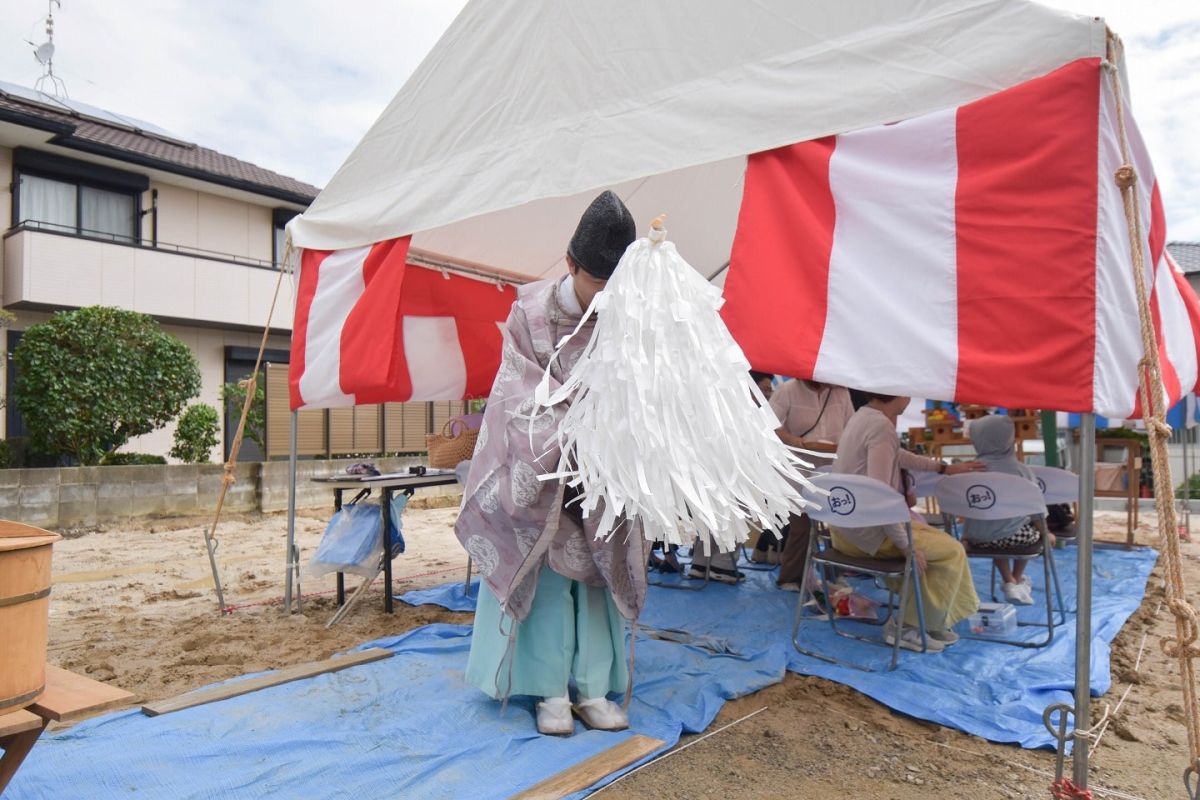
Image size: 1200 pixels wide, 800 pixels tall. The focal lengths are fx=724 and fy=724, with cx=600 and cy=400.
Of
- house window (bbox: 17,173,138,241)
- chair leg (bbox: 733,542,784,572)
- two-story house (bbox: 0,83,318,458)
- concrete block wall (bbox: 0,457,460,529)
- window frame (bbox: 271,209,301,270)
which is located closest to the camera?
chair leg (bbox: 733,542,784,572)

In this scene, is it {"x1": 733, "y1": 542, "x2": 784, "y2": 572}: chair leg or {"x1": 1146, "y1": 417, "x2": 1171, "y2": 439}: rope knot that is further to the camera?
{"x1": 733, "y1": 542, "x2": 784, "y2": 572}: chair leg

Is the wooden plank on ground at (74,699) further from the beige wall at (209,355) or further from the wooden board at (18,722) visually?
the beige wall at (209,355)

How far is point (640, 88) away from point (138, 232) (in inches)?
410

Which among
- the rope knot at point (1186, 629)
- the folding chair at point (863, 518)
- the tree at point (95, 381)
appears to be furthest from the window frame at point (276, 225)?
the rope knot at point (1186, 629)

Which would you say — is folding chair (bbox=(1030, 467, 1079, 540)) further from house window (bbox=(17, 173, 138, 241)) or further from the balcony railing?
house window (bbox=(17, 173, 138, 241))

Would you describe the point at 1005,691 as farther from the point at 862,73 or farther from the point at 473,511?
the point at 862,73

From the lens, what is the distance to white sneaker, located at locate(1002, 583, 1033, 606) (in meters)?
3.87

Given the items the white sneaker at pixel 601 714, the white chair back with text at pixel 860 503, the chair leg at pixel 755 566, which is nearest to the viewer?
the white sneaker at pixel 601 714

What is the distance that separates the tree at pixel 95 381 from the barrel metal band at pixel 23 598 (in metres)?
7.45

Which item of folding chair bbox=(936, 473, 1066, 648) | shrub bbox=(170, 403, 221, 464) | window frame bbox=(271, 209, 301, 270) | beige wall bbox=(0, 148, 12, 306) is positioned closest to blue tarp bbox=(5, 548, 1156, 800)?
folding chair bbox=(936, 473, 1066, 648)

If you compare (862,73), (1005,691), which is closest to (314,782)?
(1005,691)

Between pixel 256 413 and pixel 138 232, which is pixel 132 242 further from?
pixel 256 413

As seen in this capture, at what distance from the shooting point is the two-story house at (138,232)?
9008mm

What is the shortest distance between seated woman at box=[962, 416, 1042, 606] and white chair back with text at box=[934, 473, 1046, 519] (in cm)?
24
